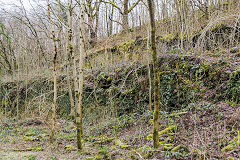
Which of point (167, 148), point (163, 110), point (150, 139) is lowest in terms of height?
point (150, 139)

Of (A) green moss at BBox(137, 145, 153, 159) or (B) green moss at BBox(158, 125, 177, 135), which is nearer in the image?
(A) green moss at BBox(137, 145, 153, 159)

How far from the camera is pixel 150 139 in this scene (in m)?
5.14

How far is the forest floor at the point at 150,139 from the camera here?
3.85 meters

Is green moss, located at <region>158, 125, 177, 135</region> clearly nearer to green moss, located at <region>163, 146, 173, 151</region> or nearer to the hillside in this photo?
the hillside

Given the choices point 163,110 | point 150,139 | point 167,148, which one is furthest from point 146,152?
point 163,110

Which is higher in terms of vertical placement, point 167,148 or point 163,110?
point 163,110

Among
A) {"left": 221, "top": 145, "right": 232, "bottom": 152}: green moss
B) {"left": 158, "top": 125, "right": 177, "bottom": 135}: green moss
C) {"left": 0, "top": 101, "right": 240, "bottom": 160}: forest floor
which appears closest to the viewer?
{"left": 221, "top": 145, "right": 232, "bottom": 152}: green moss

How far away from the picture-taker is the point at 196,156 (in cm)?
362

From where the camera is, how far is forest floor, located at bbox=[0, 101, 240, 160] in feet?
12.6

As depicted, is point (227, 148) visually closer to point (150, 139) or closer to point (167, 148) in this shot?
point (167, 148)

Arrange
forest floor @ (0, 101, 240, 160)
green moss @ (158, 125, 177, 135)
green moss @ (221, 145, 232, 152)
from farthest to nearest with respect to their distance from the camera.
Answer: green moss @ (158, 125, 177, 135)
forest floor @ (0, 101, 240, 160)
green moss @ (221, 145, 232, 152)

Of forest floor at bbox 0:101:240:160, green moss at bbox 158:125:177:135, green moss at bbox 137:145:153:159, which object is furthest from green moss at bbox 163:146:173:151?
green moss at bbox 158:125:177:135

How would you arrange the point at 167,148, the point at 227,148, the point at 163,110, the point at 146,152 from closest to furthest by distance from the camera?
the point at 227,148
the point at 167,148
the point at 146,152
the point at 163,110

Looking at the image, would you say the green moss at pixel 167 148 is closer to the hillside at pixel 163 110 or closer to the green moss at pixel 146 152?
the hillside at pixel 163 110
